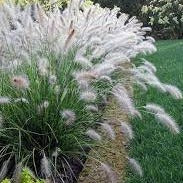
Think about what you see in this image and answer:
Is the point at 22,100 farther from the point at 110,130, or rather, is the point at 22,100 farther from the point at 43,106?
the point at 110,130

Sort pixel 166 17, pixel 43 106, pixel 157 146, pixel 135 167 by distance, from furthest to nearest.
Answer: pixel 166 17 < pixel 157 146 < pixel 43 106 < pixel 135 167

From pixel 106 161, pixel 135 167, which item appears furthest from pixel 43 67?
pixel 135 167

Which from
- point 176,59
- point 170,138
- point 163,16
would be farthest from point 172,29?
point 170,138

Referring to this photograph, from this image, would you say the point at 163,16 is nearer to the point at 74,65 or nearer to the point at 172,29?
the point at 172,29

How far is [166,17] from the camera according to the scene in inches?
655

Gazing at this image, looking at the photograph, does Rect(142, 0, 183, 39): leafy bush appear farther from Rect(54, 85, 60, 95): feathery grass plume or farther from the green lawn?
Rect(54, 85, 60, 95): feathery grass plume

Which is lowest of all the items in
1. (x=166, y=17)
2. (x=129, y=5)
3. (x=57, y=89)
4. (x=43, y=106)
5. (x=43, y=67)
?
(x=129, y=5)

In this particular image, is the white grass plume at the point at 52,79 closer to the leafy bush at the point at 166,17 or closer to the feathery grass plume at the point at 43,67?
the feathery grass plume at the point at 43,67

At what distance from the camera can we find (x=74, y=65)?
4535mm

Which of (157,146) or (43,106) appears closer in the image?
(43,106)

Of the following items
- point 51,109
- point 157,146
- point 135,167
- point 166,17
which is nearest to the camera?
point 135,167

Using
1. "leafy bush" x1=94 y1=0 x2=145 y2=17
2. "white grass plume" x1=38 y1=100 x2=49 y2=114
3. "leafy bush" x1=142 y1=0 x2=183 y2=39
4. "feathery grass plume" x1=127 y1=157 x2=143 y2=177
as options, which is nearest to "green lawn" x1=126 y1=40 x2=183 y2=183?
"feathery grass plume" x1=127 y1=157 x2=143 y2=177

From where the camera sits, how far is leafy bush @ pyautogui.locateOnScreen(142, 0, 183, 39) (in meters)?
16.6

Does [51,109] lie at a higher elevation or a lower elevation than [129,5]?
higher
